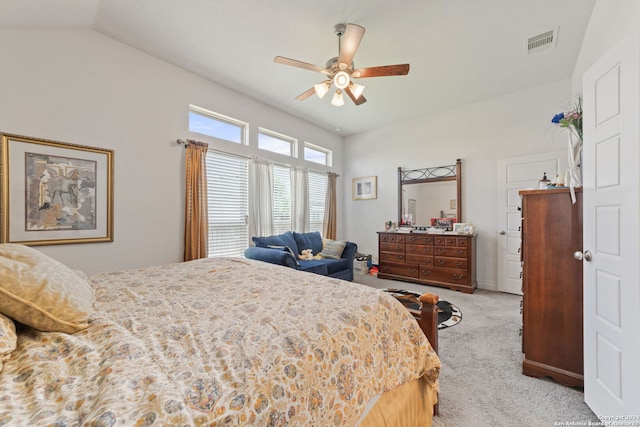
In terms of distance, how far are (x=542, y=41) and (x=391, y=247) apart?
334cm

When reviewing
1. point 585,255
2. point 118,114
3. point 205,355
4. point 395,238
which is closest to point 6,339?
point 205,355

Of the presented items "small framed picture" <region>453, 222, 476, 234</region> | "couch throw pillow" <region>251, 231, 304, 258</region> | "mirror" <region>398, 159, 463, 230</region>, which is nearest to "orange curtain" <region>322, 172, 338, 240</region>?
"couch throw pillow" <region>251, 231, 304, 258</region>

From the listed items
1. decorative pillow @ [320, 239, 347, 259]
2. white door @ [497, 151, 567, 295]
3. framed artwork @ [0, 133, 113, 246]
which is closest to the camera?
framed artwork @ [0, 133, 113, 246]

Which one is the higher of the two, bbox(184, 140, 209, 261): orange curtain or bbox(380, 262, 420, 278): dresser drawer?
bbox(184, 140, 209, 261): orange curtain

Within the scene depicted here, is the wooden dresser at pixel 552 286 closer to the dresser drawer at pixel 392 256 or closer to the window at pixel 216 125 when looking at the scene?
the dresser drawer at pixel 392 256

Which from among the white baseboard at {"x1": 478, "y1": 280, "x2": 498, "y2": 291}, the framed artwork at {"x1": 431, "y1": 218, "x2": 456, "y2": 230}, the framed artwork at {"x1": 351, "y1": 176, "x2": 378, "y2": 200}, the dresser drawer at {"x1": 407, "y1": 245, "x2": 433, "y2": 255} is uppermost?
the framed artwork at {"x1": 351, "y1": 176, "x2": 378, "y2": 200}

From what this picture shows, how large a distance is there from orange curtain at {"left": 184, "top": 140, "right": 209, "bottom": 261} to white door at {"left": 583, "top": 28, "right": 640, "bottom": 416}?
3643 mm

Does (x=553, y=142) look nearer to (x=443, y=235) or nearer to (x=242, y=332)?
(x=443, y=235)

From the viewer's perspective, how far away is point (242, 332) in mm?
993

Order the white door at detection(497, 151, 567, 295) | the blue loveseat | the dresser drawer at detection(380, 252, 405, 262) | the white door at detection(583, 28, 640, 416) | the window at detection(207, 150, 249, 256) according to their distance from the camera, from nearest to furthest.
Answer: the white door at detection(583, 28, 640, 416) < the blue loveseat < the window at detection(207, 150, 249, 256) < the white door at detection(497, 151, 567, 295) < the dresser drawer at detection(380, 252, 405, 262)

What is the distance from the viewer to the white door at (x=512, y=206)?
3.82 metres

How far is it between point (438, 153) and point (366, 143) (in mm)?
1565

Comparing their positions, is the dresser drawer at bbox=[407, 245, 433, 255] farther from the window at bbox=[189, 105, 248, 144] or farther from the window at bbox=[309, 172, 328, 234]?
the window at bbox=[189, 105, 248, 144]

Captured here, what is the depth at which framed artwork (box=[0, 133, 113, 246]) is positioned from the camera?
226cm
